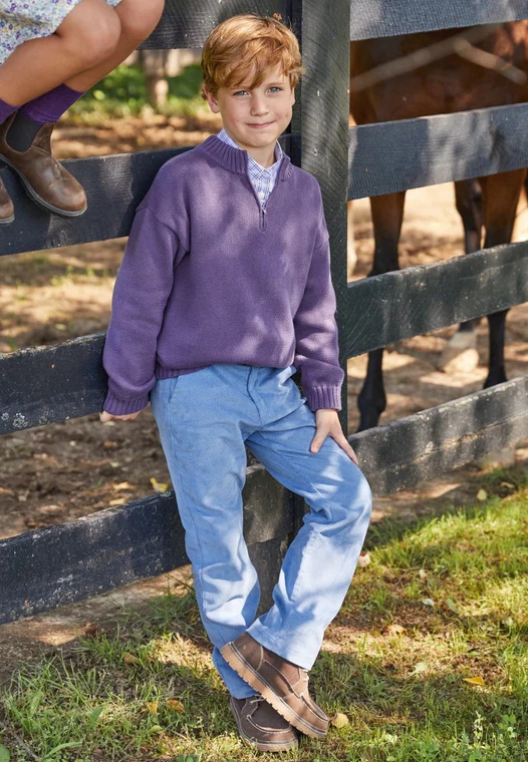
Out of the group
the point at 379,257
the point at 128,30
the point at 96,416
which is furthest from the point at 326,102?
the point at 96,416

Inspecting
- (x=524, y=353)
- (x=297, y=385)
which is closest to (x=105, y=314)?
(x=524, y=353)

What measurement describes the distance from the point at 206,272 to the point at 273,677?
90 cm

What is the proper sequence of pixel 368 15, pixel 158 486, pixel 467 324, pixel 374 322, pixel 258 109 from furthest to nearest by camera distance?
1. pixel 467 324
2. pixel 158 486
3. pixel 374 322
4. pixel 368 15
5. pixel 258 109

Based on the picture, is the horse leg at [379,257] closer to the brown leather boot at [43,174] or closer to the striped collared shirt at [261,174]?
the striped collared shirt at [261,174]

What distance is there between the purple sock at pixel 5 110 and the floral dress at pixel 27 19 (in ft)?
0.27

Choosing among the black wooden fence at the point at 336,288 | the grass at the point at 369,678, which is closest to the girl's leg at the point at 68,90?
the black wooden fence at the point at 336,288

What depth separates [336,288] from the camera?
276 centimetres

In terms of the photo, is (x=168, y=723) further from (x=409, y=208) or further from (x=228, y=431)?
(x=409, y=208)

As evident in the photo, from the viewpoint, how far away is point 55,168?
2.12 metres

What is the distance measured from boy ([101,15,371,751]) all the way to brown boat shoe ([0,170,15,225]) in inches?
11.0

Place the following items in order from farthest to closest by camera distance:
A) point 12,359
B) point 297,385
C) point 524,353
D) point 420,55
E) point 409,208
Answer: point 409,208 < point 524,353 < point 420,55 < point 297,385 < point 12,359

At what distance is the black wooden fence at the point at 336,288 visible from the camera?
7.54 ft

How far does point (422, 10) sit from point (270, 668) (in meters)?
1.69

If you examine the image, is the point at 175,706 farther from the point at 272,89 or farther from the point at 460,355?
the point at 460,355
